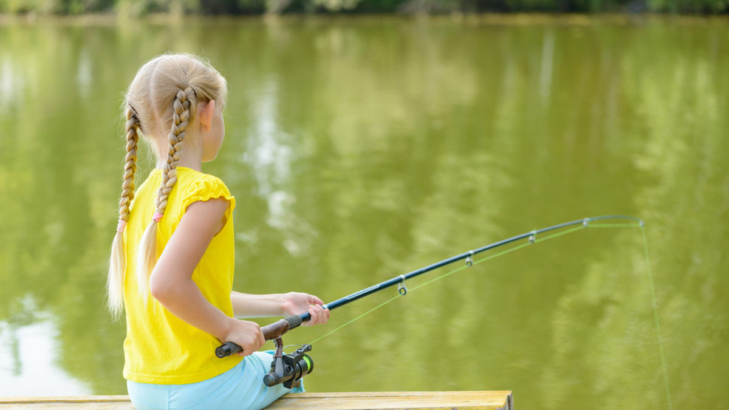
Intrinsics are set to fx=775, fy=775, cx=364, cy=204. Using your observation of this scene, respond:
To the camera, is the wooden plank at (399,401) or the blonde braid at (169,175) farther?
the wooden plank at (399,401)

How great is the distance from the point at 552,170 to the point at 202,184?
16.5 feet

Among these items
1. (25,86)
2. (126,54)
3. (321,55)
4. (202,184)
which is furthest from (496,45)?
(202,184)

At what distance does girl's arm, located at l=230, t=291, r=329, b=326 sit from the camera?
68.2 inches

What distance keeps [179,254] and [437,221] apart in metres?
3.58

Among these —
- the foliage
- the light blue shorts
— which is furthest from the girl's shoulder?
the foliage

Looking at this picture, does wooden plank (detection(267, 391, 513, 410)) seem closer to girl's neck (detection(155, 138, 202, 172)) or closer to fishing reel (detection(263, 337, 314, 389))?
fishing reel (detection(263, 337, 314, 389))

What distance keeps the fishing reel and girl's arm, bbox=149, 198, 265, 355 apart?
24cm

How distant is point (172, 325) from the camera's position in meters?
1.48

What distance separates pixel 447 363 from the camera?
3.15 m

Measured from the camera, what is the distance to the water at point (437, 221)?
3.14 metres

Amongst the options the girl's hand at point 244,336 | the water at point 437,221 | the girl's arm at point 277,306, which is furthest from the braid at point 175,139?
the water at point 437,221

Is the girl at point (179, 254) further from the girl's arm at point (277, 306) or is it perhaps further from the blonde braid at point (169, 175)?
the girl's arm at point (277, 306)

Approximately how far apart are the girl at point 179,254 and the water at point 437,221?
152 cm

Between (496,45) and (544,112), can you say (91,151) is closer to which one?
(544,112)
